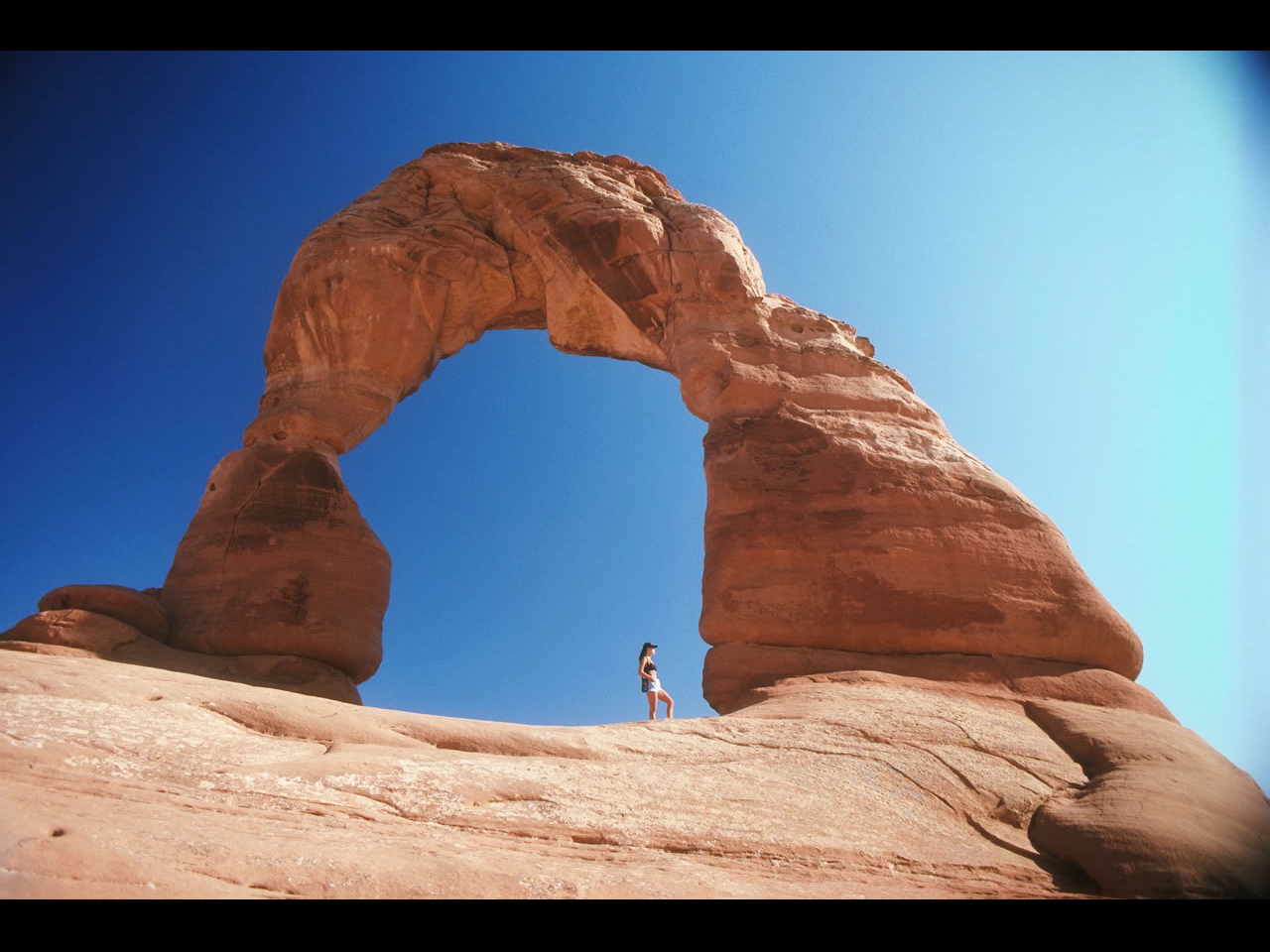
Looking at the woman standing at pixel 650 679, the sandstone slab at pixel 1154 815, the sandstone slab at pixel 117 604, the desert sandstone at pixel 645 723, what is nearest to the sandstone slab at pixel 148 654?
the desert sandstone at pixel 645 723

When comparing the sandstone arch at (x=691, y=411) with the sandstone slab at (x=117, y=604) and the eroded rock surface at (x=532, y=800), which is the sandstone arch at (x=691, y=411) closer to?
the sandstone slab at (x=117, y=604)

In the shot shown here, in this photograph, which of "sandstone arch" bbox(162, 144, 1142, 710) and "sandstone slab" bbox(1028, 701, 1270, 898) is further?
"sandstone arch" bbox(162, 144, 1142, 710)

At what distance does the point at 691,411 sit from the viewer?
11000mm

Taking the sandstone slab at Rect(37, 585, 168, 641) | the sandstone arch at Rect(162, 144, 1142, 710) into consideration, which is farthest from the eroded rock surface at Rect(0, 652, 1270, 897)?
the sandstone slab at Rect(37, 585, 168, 641)

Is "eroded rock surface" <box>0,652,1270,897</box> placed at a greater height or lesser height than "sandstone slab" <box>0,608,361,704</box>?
lesser

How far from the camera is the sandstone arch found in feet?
27.4

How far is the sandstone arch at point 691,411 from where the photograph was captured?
8.34 m

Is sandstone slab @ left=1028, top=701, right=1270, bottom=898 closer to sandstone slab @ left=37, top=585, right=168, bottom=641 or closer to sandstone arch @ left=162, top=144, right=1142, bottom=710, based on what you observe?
sandstone arch @ left=162, top=144, right=1142, bottom=710

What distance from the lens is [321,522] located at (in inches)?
424

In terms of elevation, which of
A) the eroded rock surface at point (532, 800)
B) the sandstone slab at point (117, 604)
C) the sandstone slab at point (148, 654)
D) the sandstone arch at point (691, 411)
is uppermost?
the sandstone arch at point (691, 411)

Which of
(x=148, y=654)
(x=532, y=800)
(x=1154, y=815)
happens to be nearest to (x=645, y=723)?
(x=532, y=800)

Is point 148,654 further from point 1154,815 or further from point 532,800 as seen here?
point 1154,815
